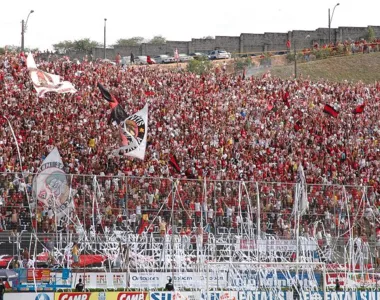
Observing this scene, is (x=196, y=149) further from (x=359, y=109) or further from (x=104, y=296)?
(x=104, y=296)

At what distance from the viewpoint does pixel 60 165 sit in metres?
30.9

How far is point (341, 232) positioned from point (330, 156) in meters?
16.5

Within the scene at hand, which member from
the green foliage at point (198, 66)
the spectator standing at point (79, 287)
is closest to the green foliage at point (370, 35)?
the green foliage at point (198, 66)

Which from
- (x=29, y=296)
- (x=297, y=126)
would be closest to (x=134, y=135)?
(x=29, y=296)

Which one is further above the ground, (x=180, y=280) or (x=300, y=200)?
(x=300, y=200)

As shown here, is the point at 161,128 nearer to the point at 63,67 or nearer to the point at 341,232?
the point at 63,67

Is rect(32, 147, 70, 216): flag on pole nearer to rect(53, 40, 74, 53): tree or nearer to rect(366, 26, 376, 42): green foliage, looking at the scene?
rect(366, 26, 376, 42): green foliage

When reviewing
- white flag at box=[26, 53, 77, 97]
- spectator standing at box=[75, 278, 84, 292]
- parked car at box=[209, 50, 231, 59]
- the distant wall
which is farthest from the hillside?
spectator standing at box=[75, 278, 84, 292]

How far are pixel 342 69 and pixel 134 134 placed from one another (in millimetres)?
55831

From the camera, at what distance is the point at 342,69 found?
88000 millimetres

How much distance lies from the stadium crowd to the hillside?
22881mm

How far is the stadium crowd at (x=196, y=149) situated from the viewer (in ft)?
99.5

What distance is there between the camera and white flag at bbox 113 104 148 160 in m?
34.6

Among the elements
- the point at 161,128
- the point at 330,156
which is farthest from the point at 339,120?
the point at 161,128
